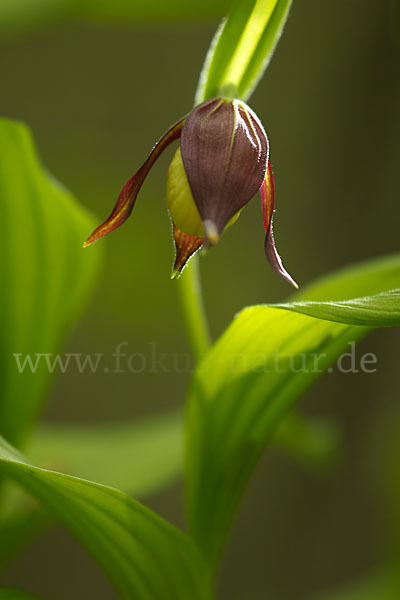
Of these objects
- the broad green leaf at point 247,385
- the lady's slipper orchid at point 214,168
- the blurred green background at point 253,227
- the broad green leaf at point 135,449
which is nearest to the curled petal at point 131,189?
the lady's slipper orchid at point 214,168

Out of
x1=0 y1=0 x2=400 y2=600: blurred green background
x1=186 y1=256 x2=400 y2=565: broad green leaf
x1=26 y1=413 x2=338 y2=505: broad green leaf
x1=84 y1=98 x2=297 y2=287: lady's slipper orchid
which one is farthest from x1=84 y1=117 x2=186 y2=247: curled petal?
x1=0 y1=0 x2=400 y2=600: blurred green background

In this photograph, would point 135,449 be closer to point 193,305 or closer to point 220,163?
point 193,305

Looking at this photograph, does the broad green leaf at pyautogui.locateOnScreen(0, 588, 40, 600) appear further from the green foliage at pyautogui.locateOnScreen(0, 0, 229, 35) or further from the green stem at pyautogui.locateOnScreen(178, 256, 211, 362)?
the green foliage at pyautogui.locateOnScreen(0, 0, 229, 35)

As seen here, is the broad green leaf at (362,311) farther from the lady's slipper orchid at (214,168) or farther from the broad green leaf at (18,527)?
the broad green leaf at (18,527)

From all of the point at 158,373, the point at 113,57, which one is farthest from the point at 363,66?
the point at 158,373

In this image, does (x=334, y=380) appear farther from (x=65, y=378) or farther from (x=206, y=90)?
(x=206, y=90)

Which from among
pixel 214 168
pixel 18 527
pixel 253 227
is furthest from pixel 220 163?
pixel 253 227

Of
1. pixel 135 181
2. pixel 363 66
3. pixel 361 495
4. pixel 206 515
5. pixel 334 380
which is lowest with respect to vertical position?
pixel 361 495
